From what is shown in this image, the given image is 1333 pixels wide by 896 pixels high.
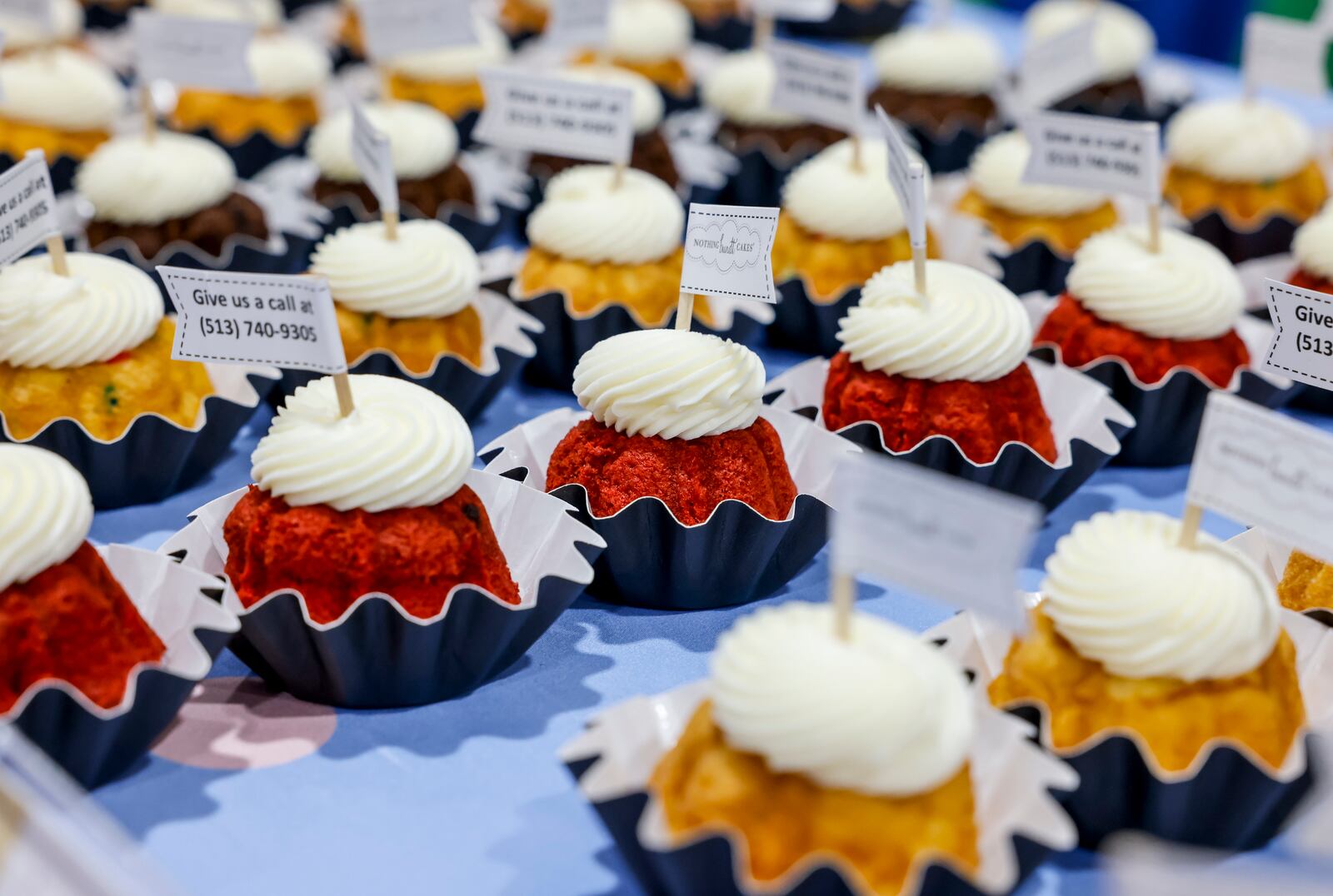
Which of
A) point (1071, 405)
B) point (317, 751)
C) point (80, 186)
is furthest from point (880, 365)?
point (80, 186)

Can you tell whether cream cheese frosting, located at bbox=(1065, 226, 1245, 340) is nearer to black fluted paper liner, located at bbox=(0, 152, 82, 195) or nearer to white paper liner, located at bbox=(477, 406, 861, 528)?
white paper liner, located at bbox=(477, 406, 861, 528)

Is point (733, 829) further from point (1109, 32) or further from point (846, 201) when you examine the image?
point (1109, 32)

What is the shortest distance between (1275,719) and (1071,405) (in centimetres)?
143

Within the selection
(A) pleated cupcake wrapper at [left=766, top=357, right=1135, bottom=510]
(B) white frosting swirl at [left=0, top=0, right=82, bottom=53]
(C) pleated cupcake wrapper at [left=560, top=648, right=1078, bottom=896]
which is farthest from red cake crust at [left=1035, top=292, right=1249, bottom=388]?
(B) white frosting swirl at [left=0, top=0, right=82, bottom=53]

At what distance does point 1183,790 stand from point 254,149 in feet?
14.7

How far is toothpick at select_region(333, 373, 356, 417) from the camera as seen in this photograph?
8.82 ft

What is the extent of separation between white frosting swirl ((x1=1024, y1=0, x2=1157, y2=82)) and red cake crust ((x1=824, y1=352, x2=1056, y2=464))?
324 cm

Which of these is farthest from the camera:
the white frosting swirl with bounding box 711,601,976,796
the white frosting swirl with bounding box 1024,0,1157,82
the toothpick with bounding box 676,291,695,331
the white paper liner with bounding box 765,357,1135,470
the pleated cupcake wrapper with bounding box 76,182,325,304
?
the white frosting swirl with bounding box 1024,0,1157,82

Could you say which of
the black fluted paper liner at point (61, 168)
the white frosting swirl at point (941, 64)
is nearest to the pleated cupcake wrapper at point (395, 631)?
the black fluted paper liner at point (61, 168)

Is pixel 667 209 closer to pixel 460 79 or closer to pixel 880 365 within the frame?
pixel 880 365

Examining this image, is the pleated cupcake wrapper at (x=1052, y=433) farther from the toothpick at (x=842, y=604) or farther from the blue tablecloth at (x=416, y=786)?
the toothpick at (x=842, y=604)

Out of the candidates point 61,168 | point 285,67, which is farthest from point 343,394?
point 285,67

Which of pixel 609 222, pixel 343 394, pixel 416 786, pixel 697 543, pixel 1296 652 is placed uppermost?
pixel 343 394

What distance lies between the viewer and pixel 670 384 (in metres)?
3.00
